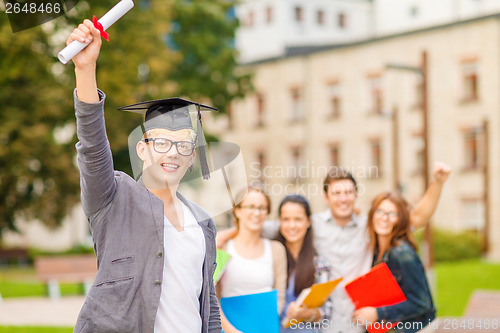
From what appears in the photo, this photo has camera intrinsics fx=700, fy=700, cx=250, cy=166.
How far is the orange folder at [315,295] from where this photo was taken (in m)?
4.18

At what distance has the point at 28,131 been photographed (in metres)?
19.5

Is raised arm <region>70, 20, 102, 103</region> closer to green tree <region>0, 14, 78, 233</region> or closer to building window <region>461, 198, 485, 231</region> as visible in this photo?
green tree <region>0, 14, 78, 233</region>

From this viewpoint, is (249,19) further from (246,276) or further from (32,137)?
(246,276)

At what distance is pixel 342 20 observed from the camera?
4650 cm

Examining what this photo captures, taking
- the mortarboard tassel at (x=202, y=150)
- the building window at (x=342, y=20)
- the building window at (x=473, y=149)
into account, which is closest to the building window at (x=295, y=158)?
the building window at (x=473, y=149)

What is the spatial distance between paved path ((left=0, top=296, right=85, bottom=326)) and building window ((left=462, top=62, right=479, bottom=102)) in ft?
76.5

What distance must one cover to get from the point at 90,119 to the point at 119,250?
1.69 ft

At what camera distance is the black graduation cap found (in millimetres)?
2805

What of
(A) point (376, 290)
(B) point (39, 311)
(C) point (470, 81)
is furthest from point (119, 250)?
(C) point (470, 81)

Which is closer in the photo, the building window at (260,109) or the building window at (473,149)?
the building window at (473,149)

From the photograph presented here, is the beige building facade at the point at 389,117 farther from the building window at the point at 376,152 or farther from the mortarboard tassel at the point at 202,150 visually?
the mortarboard tassel at the point at 202,150

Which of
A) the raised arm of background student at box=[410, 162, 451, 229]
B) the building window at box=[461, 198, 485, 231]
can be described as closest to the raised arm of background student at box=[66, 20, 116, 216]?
the raised arm of background student at box=[410, 162, 451, 229]

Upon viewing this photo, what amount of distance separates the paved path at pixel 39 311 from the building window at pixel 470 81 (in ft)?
76.5

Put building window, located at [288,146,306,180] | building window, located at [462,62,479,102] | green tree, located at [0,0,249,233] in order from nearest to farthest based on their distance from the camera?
1. green tree, located at [0,0,249,233]
2. building window, located at [462,62,479,102]
3. building window, located at [288,146,306,180]
